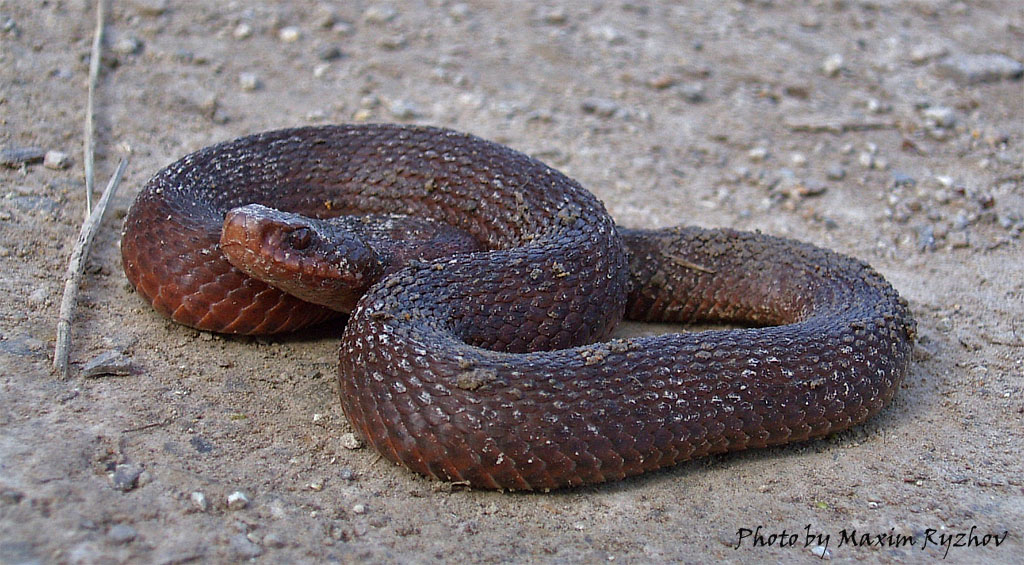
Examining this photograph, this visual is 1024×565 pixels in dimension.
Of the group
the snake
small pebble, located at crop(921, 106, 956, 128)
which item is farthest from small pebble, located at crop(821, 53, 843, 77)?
the snake

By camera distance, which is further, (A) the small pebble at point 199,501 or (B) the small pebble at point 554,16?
(B) the small pebble at point 554,16

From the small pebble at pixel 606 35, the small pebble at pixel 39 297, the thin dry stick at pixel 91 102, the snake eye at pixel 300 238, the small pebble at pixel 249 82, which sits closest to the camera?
the snake eye at pixel 300 238

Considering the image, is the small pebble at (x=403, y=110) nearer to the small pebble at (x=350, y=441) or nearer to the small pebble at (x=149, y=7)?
the small pebble at (x=149, y=7)

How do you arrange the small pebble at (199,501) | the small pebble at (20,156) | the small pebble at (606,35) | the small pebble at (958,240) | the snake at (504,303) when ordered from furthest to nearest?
the small pebble at (606,35)
the small pebble at (958,240)
the small pebble at (20,156)
the snake at (504,303)
the small pebble at (199,501)

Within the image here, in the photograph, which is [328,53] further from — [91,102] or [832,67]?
[832,67]

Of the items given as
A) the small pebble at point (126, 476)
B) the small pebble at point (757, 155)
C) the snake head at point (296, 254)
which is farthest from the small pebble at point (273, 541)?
the small pebble at point (757, 155)

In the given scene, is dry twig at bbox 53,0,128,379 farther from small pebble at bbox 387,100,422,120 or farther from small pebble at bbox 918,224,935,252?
small pebble at bbox 918,224,935,252
